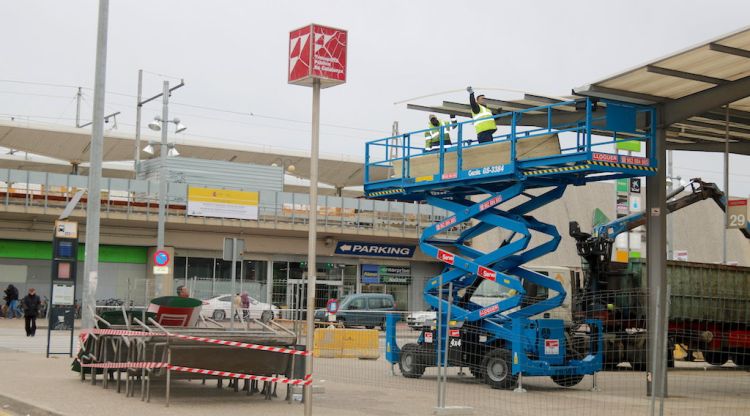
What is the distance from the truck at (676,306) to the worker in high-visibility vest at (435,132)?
4767 mm

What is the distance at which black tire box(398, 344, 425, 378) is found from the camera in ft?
67.3

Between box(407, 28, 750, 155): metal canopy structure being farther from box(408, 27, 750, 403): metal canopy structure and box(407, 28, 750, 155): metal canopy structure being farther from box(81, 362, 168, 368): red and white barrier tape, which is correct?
box(81, 362, 168, 368): red and white barrier tape

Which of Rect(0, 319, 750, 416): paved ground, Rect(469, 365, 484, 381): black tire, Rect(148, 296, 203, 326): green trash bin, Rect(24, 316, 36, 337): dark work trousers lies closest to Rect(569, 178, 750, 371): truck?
Rect(0, 319, 750, 416): paved ground

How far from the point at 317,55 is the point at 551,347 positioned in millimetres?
9733

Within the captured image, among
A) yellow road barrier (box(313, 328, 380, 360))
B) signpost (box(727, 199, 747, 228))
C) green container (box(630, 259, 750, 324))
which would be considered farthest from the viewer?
yellow road barrier (box(313, 328, 380, 360))

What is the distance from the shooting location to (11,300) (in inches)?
1689

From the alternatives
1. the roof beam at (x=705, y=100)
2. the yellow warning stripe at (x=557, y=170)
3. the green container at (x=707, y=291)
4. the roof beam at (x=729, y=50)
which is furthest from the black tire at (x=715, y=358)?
the roof beam at (x=729, y=50)

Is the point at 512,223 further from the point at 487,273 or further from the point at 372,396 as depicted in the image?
the point at 372,396

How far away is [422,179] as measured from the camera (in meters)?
20.3

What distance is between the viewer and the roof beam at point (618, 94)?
16672mm

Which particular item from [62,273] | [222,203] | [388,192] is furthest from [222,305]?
[388,192]

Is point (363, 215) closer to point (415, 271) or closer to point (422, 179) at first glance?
point (415, 271)

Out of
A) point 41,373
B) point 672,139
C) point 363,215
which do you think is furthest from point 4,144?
point 672,139

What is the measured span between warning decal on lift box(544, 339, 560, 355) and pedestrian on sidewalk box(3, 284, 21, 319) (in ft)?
101
